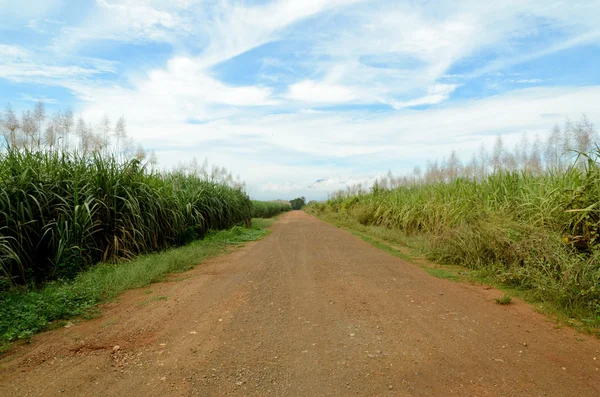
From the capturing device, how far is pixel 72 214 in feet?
21.7

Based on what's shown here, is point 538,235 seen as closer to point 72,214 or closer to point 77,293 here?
point 77,293

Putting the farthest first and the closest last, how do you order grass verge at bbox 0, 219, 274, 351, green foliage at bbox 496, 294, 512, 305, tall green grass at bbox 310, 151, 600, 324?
green foliage at bbox 496, 294, 512, 305 → tall green grass at bbox 310, 151, 600, 324 → grass verge at bbox 0, 219, 274, 351

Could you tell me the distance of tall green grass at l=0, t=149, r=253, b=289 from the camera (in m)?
5.82

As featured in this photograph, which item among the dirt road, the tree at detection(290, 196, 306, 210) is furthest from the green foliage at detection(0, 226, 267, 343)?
the tree at detection(290, 196, 306, 210)

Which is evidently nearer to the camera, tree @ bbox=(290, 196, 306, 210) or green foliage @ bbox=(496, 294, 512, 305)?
green foliage @ bbox=(496, 294, 512, 305)

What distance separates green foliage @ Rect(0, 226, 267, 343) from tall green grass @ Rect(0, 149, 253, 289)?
0.42 m

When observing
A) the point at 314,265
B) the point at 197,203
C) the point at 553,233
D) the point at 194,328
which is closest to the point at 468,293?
the point at 553,233

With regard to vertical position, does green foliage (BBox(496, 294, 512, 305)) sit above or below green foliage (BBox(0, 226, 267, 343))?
below

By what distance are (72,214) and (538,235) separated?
7.78 meters

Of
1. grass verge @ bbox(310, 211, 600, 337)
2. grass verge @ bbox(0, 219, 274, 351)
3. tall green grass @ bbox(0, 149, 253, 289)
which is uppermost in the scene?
tall green grass @ bbox(0, 149, 253, 289)

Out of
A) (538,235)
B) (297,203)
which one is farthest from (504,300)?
(297,203)

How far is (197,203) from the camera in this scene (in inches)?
512

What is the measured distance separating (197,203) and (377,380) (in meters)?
11.0

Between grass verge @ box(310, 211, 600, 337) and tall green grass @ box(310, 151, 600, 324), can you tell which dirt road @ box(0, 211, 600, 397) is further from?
tall green grass @ box(310, 151, 600, 324)
